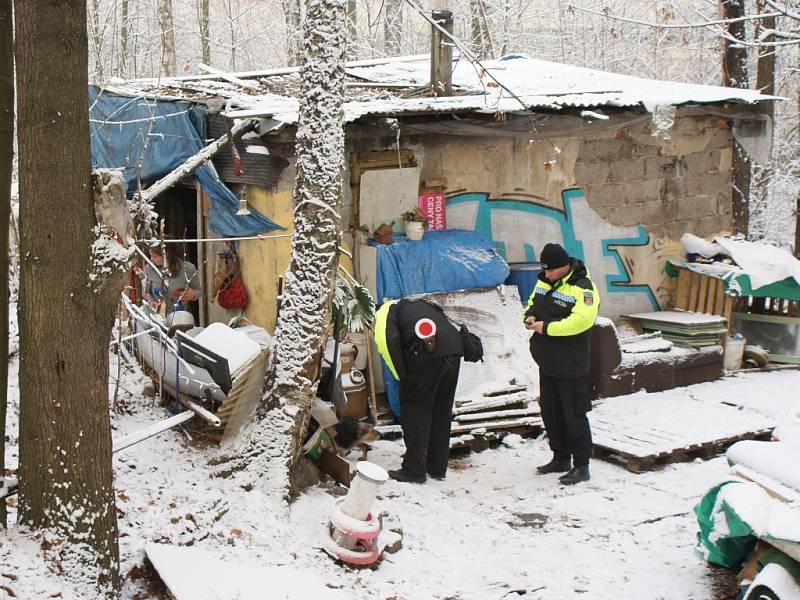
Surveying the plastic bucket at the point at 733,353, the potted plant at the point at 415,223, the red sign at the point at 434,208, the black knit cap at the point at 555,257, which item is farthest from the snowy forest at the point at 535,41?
the black knit cap at the point at 555,257

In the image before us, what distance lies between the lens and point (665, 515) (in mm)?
6875

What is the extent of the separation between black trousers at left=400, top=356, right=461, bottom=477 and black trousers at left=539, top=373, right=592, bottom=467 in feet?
3.14

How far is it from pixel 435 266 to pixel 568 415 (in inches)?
97.2

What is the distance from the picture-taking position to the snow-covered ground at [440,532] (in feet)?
17.8

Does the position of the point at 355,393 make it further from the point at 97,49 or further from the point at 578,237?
the point at 97,49

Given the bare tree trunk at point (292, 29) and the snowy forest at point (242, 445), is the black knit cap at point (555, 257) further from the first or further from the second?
the bare tree trunk at point (292, 29)

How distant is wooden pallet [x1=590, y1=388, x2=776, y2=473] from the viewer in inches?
319

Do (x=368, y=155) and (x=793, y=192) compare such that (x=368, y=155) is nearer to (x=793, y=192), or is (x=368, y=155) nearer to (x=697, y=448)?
(x=697, y=448)

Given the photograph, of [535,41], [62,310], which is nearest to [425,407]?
[62,310]

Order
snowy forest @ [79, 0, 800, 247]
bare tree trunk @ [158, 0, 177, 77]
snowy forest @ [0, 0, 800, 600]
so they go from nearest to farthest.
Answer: snowy forest @ [0, 0, 800, 600]
bare tree trunk @ [158, 0, 177, 77]
snowy forest @ [79, 0, 800, 247]

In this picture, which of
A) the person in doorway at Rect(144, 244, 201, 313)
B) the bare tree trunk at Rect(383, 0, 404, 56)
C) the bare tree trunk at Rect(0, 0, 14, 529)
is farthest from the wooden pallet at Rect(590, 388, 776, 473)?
the bare tree trunk at Rect(383, 0, 404, 56)

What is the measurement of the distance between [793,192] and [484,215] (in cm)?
1432

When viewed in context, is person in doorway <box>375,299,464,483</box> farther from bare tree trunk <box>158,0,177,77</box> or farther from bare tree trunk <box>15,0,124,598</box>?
bare tree trunk <box>158,0,177,77</box>

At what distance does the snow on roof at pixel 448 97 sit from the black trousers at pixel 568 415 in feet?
8.99
